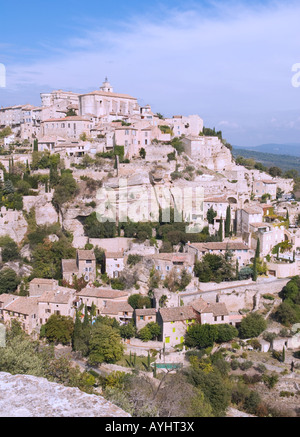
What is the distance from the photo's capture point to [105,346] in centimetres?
2061

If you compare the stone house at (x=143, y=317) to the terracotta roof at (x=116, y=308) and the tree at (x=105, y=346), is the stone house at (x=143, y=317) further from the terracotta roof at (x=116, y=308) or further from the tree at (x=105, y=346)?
the tree at (x=105, y=346)

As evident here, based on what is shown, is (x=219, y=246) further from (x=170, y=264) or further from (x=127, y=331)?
(x=127, y=331)

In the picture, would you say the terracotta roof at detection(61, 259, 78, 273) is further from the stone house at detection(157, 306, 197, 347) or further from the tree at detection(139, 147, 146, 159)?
the tree at detection(139, 147, 146, 159)

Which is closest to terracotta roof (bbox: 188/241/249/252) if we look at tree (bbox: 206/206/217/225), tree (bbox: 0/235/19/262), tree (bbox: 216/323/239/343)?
tree (bbox: 206/206/217/225)

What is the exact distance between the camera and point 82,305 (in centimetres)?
2425

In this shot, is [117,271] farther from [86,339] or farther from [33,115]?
[33,115]

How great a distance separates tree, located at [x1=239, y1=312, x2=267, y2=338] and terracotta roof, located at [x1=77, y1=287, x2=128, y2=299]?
23.7ft

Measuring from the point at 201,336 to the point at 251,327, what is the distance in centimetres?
325

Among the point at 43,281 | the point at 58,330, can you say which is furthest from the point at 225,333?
the point at 43,281

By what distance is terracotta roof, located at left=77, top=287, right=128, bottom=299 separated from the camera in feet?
79.5

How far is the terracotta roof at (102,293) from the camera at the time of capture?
79.5 feet

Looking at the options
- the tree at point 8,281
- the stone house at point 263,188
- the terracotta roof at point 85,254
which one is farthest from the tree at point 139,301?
the stone house at point 263,188

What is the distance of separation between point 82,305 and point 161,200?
11.7 m
